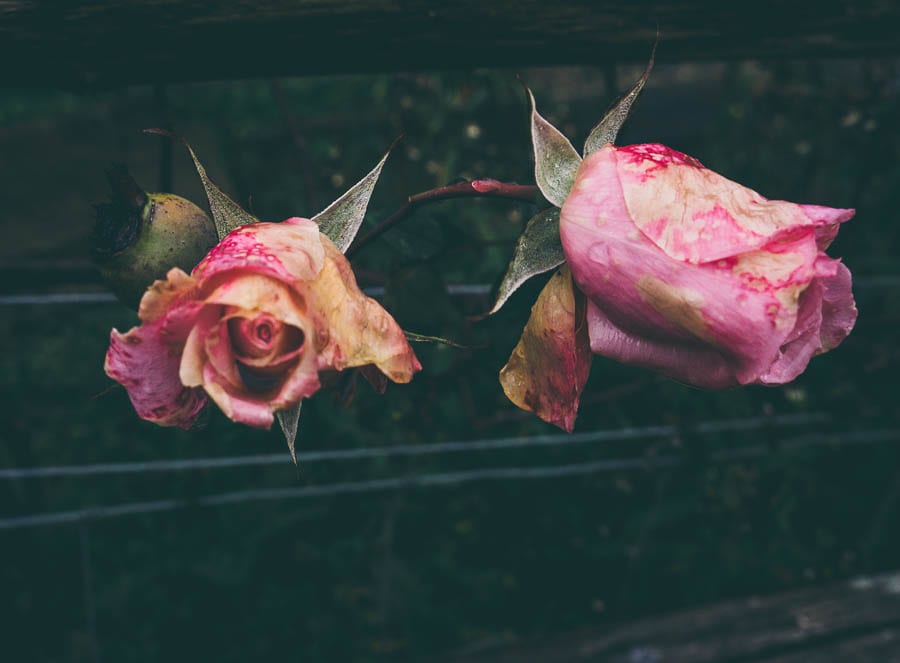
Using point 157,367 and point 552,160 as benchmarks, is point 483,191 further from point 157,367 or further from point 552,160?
point 157,367

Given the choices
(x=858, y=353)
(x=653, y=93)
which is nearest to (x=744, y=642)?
(x=858, y=353)

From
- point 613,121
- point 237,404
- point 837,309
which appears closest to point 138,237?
point 237,404

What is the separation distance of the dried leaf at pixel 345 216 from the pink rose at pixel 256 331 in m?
0.06

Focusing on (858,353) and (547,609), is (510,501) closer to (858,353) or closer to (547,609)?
(547,609)

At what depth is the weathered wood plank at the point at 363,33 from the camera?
52 centimetres

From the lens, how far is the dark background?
1.23m

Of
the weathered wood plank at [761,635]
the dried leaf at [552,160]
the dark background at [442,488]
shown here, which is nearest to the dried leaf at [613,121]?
the dried leaf at [552,160]

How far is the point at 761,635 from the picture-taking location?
1072 millimetres

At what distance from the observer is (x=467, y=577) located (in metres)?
1.32

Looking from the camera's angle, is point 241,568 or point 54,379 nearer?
point 241,568

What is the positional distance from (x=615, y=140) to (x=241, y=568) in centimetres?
105

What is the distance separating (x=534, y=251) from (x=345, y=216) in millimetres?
113

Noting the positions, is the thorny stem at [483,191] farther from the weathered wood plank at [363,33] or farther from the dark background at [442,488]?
the dark background at [442,488]

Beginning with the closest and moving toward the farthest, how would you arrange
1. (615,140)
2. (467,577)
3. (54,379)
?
(615,140) < (467,577) < (54,379)
